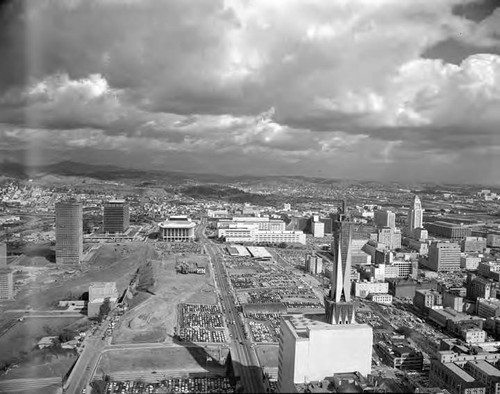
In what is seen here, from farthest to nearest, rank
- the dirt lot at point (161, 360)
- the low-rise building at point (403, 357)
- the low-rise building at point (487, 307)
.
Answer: the low-rise building at point (487, 307), the low-rise building at point (403, 357), the dirt lot at point (161, 360)

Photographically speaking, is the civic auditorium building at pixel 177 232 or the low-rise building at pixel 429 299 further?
the civic auditorium building at pixel 177 232

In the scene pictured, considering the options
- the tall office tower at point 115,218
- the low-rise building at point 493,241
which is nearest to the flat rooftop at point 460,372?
the low-rise building at point 493,241

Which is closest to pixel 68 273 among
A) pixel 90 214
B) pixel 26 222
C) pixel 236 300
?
pixel 26 222

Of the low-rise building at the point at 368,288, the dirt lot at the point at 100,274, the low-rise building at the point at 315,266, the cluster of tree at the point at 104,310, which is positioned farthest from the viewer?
the low-rise building at the point at 315,266

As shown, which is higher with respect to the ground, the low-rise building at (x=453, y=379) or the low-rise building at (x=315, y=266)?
the low-rise building at (x=315, y=266)

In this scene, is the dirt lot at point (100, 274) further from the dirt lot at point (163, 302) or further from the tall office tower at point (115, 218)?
the tall office tower at point (115, 218)

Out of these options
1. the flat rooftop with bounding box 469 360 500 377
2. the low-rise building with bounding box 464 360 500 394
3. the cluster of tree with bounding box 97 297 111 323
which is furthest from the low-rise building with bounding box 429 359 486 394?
the cluster of tree with bounding box 97 297 111 323

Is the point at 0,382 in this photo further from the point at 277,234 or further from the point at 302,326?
the point at 277,234
